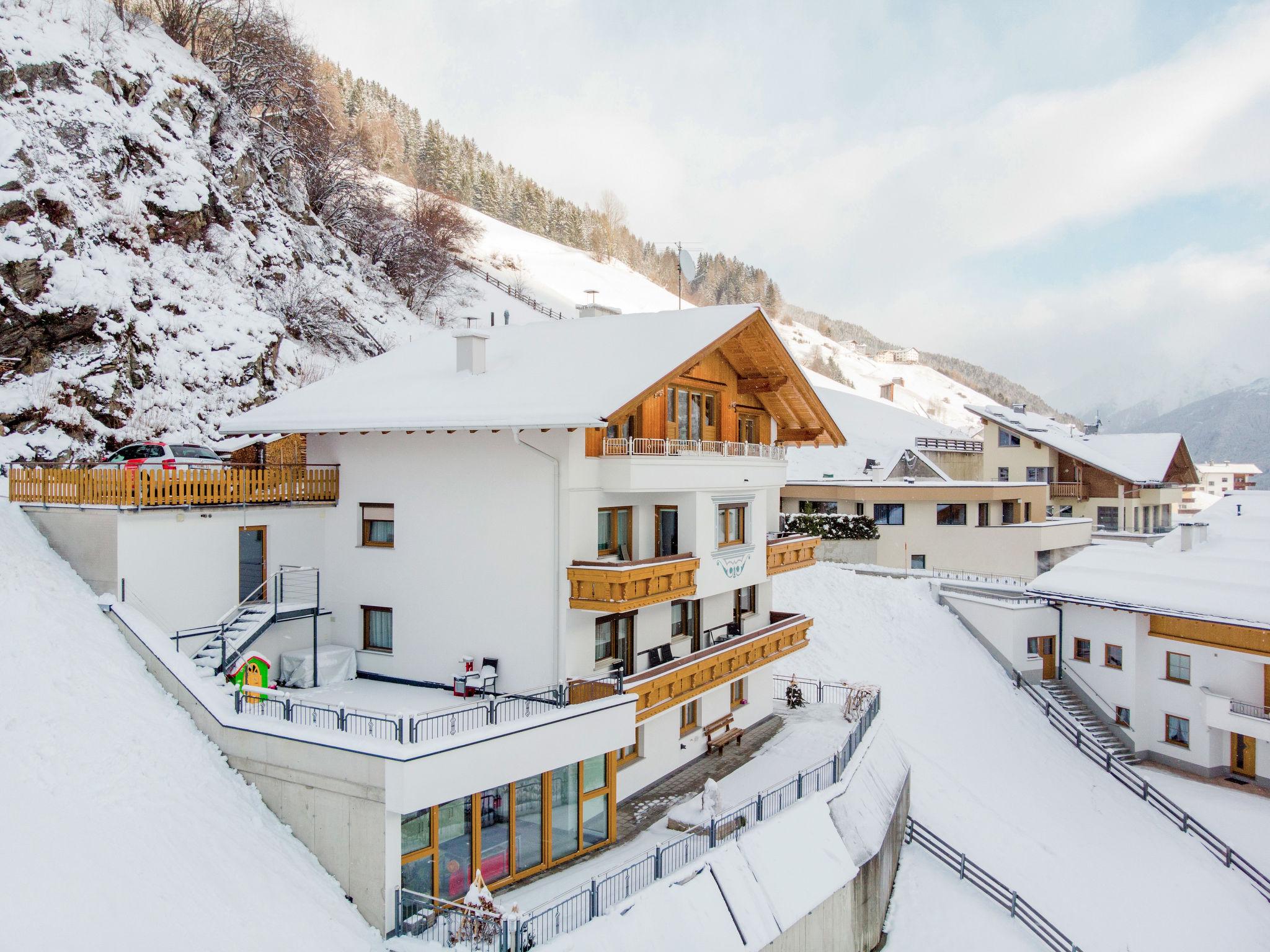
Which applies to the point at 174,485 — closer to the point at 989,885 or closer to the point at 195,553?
the point at 195,553

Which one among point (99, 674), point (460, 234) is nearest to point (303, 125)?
point (460, 234)

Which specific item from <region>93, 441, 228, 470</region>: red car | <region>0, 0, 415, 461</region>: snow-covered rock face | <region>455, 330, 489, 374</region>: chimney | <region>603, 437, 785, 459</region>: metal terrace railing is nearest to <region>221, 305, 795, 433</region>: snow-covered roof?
<region>455, 330, 489, 374</region>: chimney

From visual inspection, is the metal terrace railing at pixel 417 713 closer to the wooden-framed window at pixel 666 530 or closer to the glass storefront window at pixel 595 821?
the glass storefront window at pixel 595 821

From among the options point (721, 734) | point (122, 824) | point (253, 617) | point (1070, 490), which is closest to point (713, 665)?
point (721, 734)

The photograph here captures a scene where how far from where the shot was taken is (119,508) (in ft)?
55.8

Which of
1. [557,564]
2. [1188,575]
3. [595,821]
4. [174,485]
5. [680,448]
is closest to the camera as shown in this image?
[595,821]

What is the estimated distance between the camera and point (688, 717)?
21.8 m

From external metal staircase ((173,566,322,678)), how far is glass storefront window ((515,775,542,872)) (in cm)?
677

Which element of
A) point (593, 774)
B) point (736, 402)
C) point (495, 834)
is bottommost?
point (495, 834)

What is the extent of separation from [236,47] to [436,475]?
36.7 meters

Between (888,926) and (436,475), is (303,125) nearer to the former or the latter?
(436,475)

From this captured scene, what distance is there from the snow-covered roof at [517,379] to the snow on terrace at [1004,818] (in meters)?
14.6

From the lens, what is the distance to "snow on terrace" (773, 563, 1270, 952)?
2150cm

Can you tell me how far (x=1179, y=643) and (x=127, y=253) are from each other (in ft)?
134
